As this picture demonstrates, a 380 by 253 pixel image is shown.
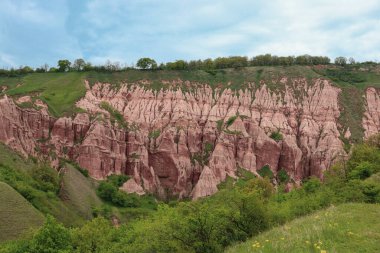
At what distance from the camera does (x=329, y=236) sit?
44.8ft

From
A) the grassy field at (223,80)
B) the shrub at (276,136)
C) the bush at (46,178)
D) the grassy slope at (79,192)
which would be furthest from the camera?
the grassy field at (223,80)

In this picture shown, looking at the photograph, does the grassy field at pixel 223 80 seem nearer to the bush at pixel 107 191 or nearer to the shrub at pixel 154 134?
the shrub at pixel 154 134

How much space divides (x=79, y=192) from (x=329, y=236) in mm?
58898

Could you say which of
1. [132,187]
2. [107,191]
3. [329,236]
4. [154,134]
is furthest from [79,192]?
[329,236]

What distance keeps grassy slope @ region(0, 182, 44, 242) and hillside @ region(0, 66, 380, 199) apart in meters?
27.3

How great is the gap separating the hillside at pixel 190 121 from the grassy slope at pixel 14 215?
27.3 m

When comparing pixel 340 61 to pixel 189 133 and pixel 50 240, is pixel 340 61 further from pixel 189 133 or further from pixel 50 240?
pixel 50 240

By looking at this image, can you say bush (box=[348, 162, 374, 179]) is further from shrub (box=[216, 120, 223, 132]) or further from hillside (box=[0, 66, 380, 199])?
shrub (box=[216, 120, 223, 132])

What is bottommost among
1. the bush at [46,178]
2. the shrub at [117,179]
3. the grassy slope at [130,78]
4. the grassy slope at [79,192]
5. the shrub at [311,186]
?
the shrub at [117,179]

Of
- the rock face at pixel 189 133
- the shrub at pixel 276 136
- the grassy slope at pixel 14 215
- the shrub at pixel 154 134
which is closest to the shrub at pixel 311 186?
the rock face at pixel 189 133

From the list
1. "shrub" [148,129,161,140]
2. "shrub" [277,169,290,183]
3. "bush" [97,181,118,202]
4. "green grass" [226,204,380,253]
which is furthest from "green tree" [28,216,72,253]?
"shrub" [277,169,290,183]

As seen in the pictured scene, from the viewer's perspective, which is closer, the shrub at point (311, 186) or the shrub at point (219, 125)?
the shrub at point (311, 186)

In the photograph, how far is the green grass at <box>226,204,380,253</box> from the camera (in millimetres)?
12695

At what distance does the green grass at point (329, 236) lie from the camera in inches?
500
